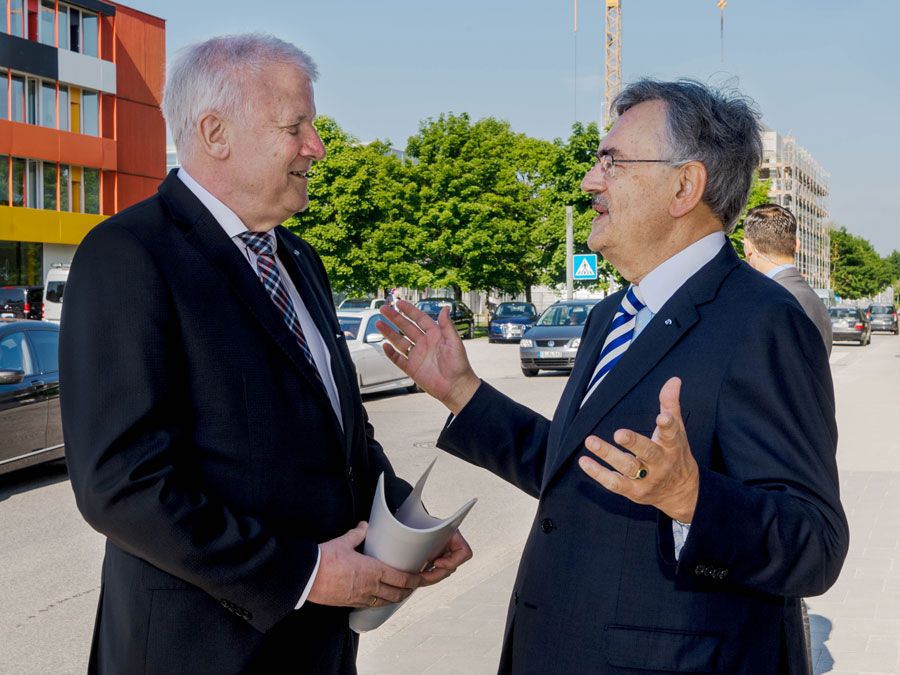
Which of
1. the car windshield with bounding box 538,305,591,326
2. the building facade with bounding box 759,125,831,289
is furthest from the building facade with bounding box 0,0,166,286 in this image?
the building facade with bounding box 759,125,831,289

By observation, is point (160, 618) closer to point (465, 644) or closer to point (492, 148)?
point (465, 644)

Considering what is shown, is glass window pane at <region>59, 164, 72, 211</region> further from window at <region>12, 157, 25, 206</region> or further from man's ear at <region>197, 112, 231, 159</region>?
man's ear at <region>197, 112, 231, 159</region>

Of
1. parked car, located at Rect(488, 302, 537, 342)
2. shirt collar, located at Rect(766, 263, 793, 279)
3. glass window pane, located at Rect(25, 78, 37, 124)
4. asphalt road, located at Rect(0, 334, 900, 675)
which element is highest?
glass window pane, located at Rect(25, 78, 37, 124)

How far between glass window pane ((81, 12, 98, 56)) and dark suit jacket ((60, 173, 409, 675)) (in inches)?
1738

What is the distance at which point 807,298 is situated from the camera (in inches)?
190

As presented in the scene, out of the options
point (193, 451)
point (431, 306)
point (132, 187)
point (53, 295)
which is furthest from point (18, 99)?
point (193, 451)

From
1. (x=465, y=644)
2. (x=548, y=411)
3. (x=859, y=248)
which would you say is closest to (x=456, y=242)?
(x=548, y=411)

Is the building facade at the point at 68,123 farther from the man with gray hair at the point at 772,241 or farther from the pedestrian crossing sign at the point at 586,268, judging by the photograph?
the man with gray hair at the point at 772,241

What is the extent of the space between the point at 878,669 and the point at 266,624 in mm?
3340

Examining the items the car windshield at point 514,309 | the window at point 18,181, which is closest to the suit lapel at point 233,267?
the car windshield at point 514,309

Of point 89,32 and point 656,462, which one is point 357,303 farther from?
point 656,462

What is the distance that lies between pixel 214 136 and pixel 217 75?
14 centimetres

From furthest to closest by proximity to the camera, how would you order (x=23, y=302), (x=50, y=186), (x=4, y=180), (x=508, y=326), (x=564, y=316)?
(x=50, y=186)
(x=4, y=180)
(x=508, y=326)
(x=23, y=302)
(x=564, y=316)

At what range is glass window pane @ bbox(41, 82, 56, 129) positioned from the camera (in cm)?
3978
